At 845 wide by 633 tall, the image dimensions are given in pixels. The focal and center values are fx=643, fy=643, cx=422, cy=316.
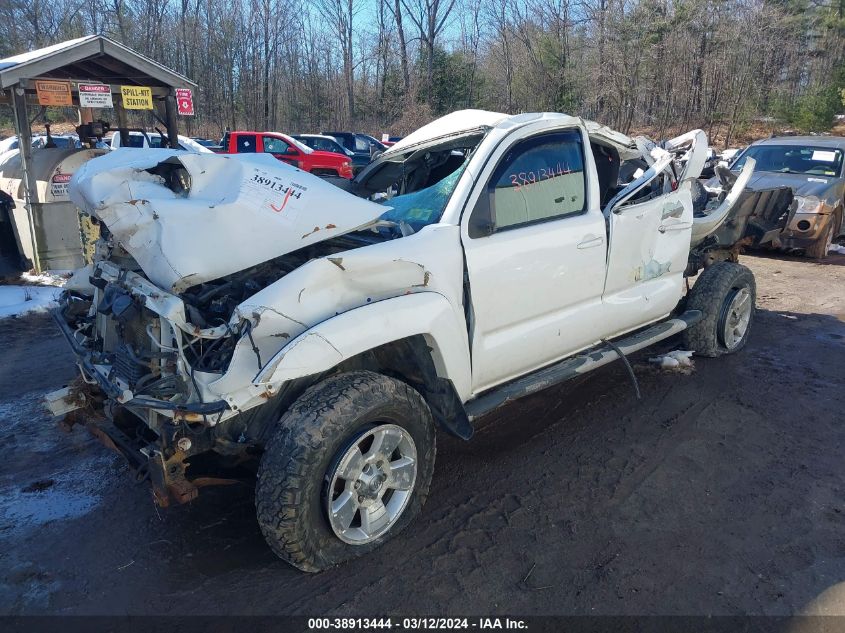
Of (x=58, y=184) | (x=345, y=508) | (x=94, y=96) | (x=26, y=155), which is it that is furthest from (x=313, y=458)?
(x=94, y=96)

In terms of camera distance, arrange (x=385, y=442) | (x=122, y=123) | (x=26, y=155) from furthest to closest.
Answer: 1. (x=122, y=123)
2. (x=26, y=155)
3. (x=385, y=442)

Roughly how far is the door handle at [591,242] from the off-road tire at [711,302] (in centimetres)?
177

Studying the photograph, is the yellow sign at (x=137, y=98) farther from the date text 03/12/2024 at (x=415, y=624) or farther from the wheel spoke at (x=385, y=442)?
the date text 03/12/2024 at (x=415, y=624)

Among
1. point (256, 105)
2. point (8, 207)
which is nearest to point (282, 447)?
point (8, 207)

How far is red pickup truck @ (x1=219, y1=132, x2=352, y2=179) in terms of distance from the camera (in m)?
19.0

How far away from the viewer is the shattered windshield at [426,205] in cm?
367

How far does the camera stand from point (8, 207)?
924 cm

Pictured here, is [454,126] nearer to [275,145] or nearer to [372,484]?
[372,484]

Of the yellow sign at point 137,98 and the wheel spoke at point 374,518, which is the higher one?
the yellow sign at point 137,98

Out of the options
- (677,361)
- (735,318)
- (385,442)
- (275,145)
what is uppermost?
(275,145)

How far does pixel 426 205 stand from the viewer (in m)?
3.81

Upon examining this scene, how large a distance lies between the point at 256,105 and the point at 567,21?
60.2 ft

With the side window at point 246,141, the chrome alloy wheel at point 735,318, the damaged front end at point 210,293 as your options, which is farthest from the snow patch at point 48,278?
the side window at point 246,141

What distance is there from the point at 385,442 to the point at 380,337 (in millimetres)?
522
